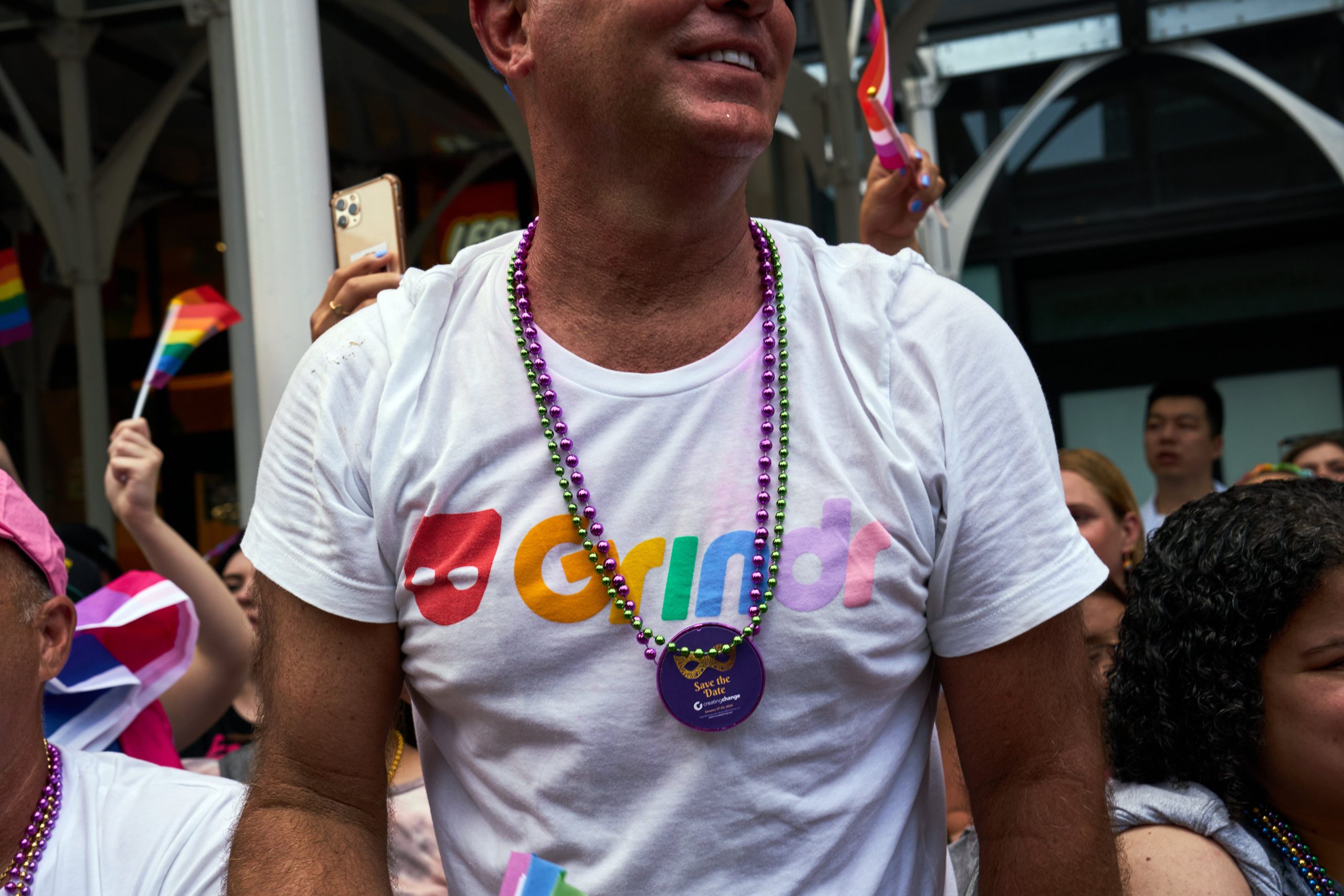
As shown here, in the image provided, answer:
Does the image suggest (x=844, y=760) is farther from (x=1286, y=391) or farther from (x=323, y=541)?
(x=1286, y=391)

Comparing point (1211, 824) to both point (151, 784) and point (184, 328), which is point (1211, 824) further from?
point (184, 328)

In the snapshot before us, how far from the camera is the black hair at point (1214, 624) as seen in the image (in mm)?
2094

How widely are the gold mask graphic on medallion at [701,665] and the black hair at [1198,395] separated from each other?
16.8 ft

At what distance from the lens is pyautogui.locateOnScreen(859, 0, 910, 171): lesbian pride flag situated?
2.39 m

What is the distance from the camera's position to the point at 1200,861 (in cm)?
198

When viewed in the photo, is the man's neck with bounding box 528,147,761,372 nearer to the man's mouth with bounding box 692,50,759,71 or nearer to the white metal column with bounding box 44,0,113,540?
the man's mouth with bounding box 692,50,759,71

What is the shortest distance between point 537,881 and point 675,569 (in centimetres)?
30

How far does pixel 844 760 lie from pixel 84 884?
1.29 meters

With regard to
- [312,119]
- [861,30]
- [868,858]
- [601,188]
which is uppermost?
[861,30]

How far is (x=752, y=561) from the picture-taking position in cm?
132

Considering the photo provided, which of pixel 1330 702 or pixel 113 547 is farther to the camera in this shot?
pixel 113 547

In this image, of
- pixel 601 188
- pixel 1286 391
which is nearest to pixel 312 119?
pixel 601 188

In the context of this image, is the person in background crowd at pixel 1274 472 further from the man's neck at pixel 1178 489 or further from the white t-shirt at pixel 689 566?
the white t-shirt at pixel 689 566

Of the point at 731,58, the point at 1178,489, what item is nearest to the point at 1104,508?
the point at 1178,489
